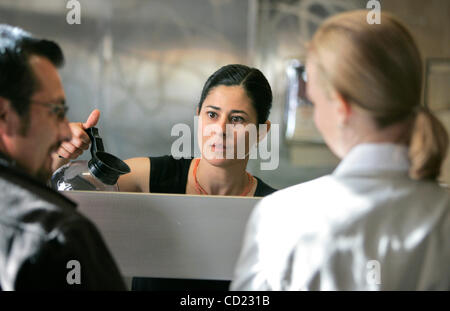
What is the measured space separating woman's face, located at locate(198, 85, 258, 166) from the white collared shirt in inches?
6.9

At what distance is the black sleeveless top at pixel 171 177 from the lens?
0.66 m

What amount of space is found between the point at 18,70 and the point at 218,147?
0.28 m

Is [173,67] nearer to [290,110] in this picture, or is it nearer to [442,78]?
[290,110]

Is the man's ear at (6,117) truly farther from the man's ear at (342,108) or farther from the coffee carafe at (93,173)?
the man's ear at (342,108)

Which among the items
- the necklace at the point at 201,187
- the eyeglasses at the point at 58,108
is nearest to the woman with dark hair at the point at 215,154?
the necklace at the point at 201,187

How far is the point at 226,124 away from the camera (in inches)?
25.3

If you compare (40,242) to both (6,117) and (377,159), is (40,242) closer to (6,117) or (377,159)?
(6,117)

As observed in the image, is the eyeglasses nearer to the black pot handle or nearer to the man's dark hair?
the man's dark hair

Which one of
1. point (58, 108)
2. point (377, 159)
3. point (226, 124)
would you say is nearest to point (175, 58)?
point (226, 124)

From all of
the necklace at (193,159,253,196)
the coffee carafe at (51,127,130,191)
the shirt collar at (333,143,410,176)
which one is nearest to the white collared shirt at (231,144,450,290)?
the shirt collar at (333,143,410,176)

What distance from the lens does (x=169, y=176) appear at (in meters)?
0.67
